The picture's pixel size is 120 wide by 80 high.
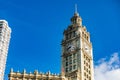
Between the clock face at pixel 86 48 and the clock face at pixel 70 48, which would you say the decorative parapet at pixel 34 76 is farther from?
the clock face at pixel 86 48

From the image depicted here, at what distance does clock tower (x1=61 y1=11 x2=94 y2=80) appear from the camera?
443 feet

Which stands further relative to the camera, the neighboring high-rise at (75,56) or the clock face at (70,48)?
the clock face at (70,48)

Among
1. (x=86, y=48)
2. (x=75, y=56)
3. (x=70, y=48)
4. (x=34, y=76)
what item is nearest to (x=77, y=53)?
(x=75, y=56)

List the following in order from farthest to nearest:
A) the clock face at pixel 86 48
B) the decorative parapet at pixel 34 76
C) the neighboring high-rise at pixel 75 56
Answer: the clock face at pixel 86 48
the neighboring high-rise at pixel 75 56
the decorative parapet at pixel 34 76

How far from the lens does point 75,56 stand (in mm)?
140250

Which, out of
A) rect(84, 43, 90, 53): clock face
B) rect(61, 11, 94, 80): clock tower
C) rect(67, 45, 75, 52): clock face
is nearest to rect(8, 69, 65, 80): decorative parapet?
rect(61, 11, 94, 80): clock tower

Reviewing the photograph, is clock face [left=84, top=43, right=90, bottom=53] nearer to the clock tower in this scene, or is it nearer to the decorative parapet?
the clock tower

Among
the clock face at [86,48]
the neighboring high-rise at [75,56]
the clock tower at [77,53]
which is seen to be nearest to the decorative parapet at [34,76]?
the neighboring high-rise at [75,56]

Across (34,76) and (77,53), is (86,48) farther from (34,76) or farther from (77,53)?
(34,76)

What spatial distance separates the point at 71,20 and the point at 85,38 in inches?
570

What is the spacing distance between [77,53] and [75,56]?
1747 millimetres

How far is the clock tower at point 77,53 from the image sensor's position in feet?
443

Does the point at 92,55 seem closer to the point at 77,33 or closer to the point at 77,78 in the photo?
the point at 77,33

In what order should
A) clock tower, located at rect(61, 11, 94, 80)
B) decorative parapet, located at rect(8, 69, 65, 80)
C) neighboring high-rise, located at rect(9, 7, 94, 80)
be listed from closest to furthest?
decorative parapet, located at rect(8, 69, 65, 80) < neighboring high-rise, located at rect(9, 7, 94, 80) < clock tower, located at rect(61, 11, 94, 80)
